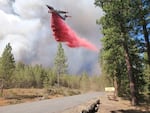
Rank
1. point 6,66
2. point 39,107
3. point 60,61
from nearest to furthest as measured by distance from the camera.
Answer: point 39,107, point 6,66, point 60,61

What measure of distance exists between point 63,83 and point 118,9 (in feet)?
536

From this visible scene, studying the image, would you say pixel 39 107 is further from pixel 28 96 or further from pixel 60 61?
pixel 60 61

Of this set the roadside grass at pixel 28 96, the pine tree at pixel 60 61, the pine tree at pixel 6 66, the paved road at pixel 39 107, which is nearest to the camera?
the paved road at pixel 39 107

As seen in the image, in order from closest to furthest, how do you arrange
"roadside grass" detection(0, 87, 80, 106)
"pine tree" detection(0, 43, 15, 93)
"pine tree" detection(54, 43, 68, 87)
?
"roadside grass" detection(0, 87, 80, 106), "pine tree" detection(0, 43, 15, 93), "pine tree" detection(54, 43, 68, 87)

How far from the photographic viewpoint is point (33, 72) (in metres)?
166

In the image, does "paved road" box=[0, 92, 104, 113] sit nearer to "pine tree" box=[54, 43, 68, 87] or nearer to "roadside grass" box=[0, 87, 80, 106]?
"roadside grass" box=[0, 87, 80, 106]

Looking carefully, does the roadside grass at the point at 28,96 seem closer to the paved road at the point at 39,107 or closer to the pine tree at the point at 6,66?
the pine tree at the point at 6,66

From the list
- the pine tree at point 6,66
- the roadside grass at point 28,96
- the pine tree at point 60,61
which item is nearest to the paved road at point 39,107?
the roadside grass at point 28,96

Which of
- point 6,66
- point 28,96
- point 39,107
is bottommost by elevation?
point 39,107

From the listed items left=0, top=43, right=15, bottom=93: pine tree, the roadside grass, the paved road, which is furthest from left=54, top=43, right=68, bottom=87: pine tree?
the paved road

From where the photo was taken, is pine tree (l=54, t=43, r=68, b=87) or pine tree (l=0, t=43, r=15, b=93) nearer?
pine tree (l=0, t=43, r=15, b=93)

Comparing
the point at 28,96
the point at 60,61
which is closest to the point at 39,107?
the point at 28,96

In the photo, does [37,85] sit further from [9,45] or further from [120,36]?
[120,36]

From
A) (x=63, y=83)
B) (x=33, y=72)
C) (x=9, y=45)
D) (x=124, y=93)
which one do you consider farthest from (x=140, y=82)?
(x=63, y=83)
